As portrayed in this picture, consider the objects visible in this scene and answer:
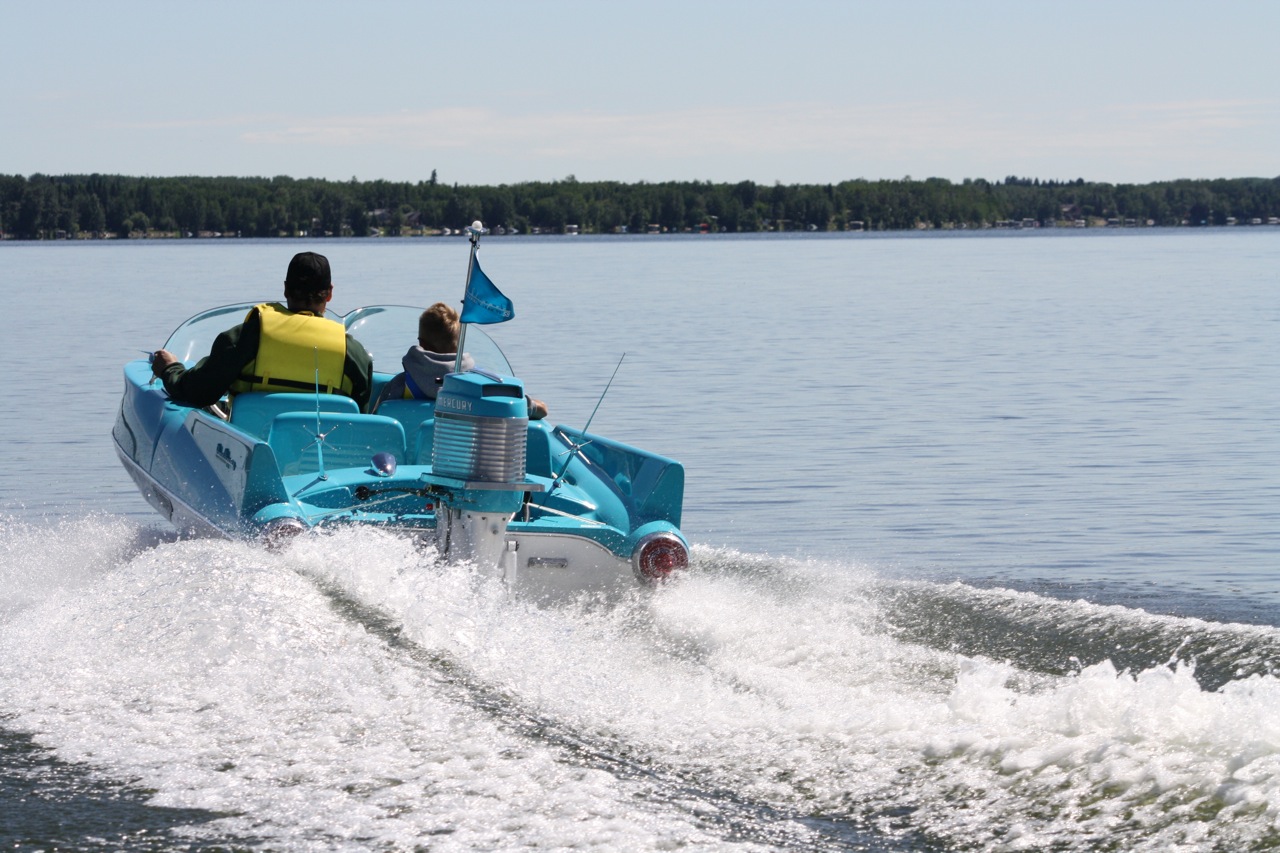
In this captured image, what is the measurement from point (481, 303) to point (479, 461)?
0.63 metres

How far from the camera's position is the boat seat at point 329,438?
6938mm

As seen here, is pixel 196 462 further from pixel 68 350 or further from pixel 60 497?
pixel 68 350

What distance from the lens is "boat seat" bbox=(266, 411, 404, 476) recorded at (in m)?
6.94

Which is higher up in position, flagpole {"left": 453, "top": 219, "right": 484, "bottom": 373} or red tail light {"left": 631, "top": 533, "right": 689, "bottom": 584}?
flagpole {"left": 453, "top": 219, "right": 484, "bottom": 373}

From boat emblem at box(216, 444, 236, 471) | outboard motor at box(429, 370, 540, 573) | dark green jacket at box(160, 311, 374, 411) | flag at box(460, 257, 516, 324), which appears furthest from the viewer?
dark green jacket at box(160, 311, 374, 411)

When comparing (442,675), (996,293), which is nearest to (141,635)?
(442,675)

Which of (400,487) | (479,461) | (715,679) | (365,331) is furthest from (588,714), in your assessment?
(365,331)

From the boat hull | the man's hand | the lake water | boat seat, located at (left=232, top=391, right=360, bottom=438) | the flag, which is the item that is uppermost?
the flag

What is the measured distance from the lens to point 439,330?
748 centimetres

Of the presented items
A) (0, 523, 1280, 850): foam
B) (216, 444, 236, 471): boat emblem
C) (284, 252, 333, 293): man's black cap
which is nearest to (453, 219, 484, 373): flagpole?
(0, 523, 1280, 850): foam

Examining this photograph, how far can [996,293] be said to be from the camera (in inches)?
1692

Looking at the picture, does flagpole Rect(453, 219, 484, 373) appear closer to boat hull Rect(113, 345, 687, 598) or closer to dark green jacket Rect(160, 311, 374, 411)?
boat hull Rect(113, 345, 687, 598)

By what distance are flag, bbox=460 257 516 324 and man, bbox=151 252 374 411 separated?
1331 mm

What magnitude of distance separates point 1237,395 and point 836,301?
71.9 feet
